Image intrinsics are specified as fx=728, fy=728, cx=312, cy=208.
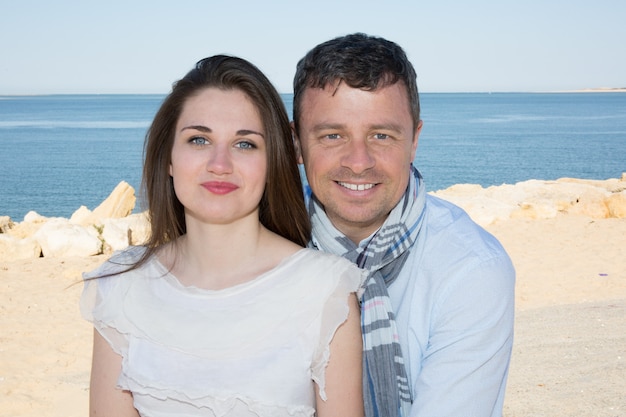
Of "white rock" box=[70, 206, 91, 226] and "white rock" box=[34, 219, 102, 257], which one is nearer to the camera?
"white rock" box=[34, 219, 102, 257]

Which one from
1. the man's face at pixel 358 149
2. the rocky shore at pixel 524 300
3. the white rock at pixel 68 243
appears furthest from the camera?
the white rock at pixel 68 243

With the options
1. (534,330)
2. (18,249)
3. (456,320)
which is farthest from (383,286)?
(18,249)

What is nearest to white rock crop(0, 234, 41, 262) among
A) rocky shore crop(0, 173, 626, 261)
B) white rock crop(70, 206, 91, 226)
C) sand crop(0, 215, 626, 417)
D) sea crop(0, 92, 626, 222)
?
rocky shore crop(0, 173, 626, 261)

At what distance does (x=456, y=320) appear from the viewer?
2607mm

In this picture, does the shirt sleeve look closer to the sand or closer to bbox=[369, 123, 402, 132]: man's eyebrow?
bbox=[369, 123, 402, 132]: man's eyebrow

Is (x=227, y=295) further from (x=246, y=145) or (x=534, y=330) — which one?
(x=534, y=330)

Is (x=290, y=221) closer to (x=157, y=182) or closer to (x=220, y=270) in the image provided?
(x=220, y=270)

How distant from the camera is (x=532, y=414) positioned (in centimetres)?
491

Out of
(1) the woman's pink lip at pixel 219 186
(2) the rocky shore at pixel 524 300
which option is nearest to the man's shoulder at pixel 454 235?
(1) the woman's pink lip at pixel 219 186

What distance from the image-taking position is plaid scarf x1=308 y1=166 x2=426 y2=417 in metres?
2.63

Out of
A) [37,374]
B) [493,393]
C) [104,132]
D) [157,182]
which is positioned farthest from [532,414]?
[104,132]

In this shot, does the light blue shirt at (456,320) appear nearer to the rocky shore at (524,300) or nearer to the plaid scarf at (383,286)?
the plaid scarf at (383,286)

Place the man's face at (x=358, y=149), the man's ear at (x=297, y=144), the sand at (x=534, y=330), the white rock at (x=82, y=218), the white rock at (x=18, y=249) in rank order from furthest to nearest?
the white rock at (x=82, y=218), the white rock at (x=18, y=249), the sand at (x=534, y=330), the man's ear at (x=297, y=144), the man's face at (x=358, y=149)

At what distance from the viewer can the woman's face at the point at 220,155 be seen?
2.56 meters
